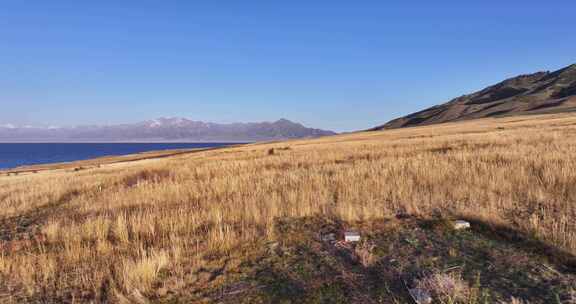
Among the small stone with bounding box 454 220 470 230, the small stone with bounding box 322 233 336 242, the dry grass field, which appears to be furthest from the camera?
the small stone with bounding box 454 220 470 230

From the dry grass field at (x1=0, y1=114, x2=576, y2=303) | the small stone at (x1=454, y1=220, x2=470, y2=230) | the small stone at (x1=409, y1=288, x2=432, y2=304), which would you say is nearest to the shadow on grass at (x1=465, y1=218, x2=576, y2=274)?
the dry grass field at (x1=0, y1=114, x2=576, y2=303)

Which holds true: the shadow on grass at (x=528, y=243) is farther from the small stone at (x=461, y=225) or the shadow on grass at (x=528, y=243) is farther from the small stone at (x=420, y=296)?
the small stone at (x=420, y=296)

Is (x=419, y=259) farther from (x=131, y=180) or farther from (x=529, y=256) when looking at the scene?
(x=131, y=180)

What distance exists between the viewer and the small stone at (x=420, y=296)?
8.34 ft

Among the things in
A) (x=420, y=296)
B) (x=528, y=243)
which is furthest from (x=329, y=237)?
(x=528, y=243)

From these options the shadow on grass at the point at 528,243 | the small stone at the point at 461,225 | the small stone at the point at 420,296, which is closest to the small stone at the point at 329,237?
the small stone at the point at 420,296

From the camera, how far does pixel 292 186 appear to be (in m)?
8.02

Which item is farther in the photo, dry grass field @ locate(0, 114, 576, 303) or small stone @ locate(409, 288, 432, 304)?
dry grass field @ locate(0, 114, 576, 303)

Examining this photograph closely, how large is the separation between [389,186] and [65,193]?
38.4ft

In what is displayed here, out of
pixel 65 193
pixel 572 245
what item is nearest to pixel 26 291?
pixel 572 245

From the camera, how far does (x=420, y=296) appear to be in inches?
102

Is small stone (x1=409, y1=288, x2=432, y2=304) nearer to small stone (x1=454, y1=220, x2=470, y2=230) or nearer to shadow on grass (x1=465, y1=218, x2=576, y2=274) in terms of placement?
shadow on grass (x1=465, y1=218, x2=576, y2=274)

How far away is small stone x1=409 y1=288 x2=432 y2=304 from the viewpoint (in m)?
2.54

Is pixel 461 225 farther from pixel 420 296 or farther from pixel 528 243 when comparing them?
pixel 420 296
